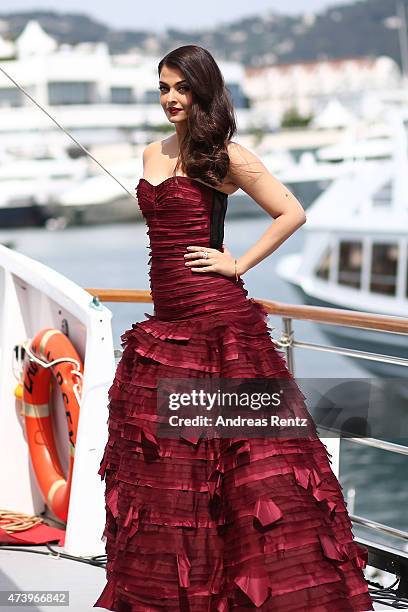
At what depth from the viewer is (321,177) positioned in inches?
1775

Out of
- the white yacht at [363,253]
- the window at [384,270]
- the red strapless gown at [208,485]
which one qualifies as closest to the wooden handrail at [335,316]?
the red strapless gown at [208,485]

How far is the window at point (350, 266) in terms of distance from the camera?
17.1 m

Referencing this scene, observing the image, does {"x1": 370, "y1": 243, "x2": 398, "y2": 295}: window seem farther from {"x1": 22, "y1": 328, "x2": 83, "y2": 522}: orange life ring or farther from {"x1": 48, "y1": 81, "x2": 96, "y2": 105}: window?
{"x1": 48, "y1": 81, "x2": 96, "y2": 105}: window

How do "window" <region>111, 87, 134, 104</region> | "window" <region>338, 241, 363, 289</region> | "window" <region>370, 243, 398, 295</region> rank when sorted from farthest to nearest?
"window" <region>111, 87, 134, 104</region>
"window" <region>338, 241, 363, 289</region>
"window" <region>370, 243, 398, 295</region>

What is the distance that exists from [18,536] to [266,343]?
4.62ft

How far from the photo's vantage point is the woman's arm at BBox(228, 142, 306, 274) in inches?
81.1

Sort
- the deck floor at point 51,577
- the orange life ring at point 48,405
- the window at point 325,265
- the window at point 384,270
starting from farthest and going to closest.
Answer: the window at point 325,265, the window at point 384,270, the orange life ring at point 48,405, the deck floor at point 51,577

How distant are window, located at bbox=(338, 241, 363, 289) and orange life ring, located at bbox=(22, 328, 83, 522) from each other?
45.4ft

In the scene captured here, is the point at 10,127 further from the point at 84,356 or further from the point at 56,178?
the point at 84,356

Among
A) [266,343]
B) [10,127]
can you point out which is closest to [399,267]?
[266,343]

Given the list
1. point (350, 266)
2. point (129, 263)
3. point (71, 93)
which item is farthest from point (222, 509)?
point (71, 93)

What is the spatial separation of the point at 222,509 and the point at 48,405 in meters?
1.50

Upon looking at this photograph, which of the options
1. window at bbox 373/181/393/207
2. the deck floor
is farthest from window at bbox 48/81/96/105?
the deck floor

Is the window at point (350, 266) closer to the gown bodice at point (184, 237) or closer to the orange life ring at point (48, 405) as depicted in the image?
the orange life ring at point (48, 405)
